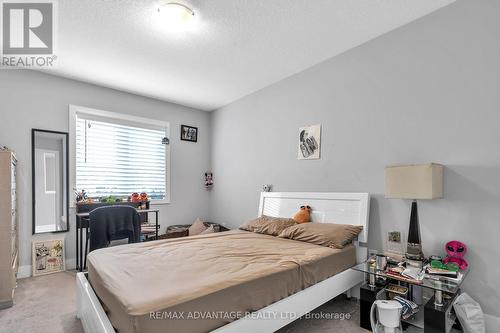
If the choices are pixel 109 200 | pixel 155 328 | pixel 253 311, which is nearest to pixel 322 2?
pixel 253 311

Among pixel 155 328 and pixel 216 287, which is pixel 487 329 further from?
pixel 155 328

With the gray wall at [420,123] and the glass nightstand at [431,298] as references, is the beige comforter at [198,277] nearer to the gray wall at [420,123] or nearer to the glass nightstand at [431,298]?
the glass nightstand at [431,298]

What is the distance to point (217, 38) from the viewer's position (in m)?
2.71

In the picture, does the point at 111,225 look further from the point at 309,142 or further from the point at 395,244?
the point at 395,244

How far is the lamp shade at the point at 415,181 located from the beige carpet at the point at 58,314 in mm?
1159

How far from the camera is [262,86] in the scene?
4047mm

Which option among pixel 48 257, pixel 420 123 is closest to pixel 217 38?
pixel 420 123

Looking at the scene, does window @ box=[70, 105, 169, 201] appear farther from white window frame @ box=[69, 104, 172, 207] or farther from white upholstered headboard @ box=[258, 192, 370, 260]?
white upholstered headboard @ box=[258, 192, 370, 260]

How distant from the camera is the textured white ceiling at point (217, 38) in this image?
7.39 ft

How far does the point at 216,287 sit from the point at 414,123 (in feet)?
7.33

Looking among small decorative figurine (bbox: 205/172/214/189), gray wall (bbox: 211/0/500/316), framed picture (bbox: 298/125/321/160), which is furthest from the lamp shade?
small decorative figurine (bbox: 205/172/214/189)

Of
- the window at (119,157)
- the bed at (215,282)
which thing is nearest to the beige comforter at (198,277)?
the bed at (215,282)

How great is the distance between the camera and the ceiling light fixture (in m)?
2.18

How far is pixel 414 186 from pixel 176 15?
2.44m
